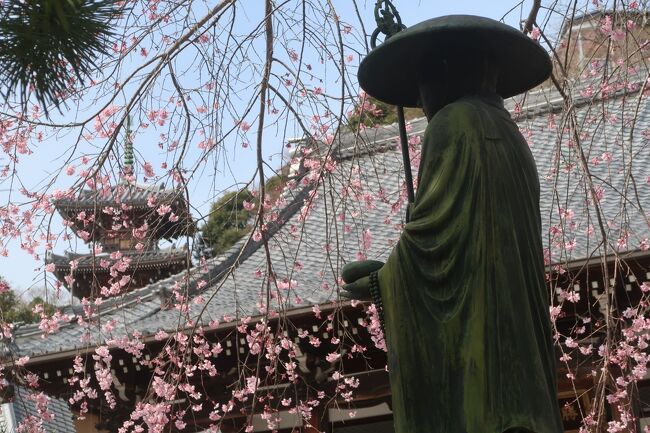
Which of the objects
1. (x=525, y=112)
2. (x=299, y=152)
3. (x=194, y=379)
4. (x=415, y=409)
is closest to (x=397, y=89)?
(x=415, y=409)

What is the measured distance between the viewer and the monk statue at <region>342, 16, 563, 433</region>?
10.2 feet

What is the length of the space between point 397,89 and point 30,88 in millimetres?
1303

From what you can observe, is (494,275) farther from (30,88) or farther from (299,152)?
(299,152)

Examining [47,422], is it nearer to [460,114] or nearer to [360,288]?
[360,288]

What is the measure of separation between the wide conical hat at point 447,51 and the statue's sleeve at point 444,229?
9.0 inches

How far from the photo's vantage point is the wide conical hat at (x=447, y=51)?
10.9ft

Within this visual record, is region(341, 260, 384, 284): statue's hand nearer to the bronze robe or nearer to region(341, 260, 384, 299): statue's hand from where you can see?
region(341, 260, 384, 299): statue's hand

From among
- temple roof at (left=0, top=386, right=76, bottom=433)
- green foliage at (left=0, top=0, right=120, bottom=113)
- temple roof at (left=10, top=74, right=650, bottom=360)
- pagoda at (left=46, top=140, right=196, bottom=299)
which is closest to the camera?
green foliage at (left=0, top=0, right=120, bottom=113)

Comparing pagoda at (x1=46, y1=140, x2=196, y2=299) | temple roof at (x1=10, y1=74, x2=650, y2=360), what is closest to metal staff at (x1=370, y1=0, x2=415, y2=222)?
pagoda at (x1=46, y1=140, x2=196, y2=299)

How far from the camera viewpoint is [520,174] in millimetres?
3330

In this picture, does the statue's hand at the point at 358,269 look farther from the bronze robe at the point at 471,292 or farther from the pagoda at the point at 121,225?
the pagoda at the point at 121,225

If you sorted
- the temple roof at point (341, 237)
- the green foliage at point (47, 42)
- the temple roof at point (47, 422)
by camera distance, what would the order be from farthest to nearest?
1. the temple roof at point (47, 422)
2. the temple roof at point (341, 237)
3. the green foliage at point (47, 42)

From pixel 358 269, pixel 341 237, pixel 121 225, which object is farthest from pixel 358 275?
pixel 341 237

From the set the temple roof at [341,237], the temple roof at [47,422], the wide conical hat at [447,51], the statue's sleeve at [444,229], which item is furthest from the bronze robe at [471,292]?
the temple roof at [47,422]
